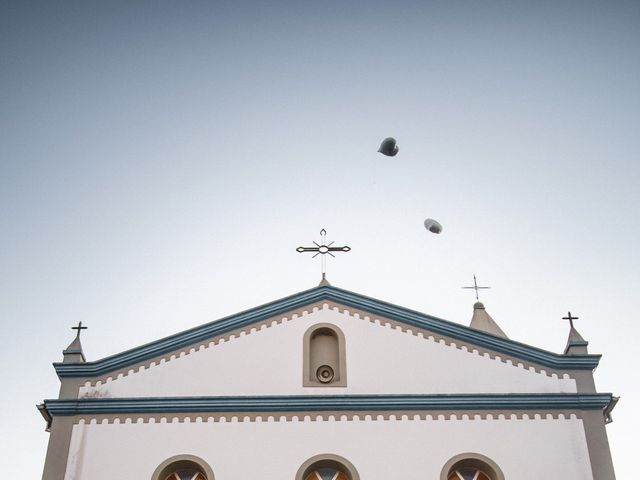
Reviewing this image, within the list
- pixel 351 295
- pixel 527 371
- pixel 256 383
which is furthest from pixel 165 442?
pixel 527 371

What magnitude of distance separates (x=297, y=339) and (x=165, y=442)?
116 inches

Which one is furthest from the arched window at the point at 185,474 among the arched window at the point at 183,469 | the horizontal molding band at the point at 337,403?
the horizontal molding band at the point at 337,403

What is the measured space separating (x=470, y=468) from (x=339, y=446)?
2222mm

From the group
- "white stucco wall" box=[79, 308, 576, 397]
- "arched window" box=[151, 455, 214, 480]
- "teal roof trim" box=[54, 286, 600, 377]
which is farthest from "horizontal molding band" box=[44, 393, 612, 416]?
"arched window" box=[151, 455, 214, 480]

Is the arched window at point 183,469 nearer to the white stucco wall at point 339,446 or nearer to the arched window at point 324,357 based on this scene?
the white stucco wall at point 339,446

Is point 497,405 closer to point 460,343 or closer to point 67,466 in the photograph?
point 460,343

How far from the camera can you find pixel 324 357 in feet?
51.6

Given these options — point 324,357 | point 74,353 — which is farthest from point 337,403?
point 74,353

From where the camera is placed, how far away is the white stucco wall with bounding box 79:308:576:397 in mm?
15242

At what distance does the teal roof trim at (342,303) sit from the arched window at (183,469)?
2.06m

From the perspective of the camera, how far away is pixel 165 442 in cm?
1466

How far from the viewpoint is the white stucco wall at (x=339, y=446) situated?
14.3 metres

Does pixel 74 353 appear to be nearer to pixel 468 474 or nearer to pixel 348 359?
pixel 348 359

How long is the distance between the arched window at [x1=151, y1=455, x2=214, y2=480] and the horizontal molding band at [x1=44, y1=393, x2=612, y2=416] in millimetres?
903
